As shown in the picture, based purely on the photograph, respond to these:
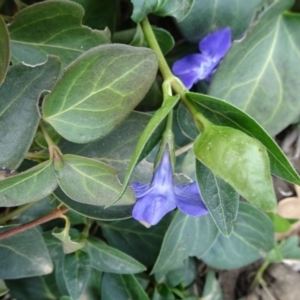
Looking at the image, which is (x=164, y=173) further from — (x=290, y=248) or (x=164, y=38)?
(x=290, y=248)

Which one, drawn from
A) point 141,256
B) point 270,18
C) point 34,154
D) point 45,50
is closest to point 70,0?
point 45,50

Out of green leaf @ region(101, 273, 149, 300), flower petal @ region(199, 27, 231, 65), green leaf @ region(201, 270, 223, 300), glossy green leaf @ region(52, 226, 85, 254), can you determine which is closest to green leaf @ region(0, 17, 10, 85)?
glossy green leaf @ region(52, 226, 85, 254)

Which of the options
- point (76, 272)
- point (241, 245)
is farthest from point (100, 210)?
point (241, 245)

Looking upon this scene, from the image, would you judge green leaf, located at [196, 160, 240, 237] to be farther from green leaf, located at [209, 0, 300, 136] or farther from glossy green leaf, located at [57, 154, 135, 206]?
green leaf, located at [209, 0, 300, 136]

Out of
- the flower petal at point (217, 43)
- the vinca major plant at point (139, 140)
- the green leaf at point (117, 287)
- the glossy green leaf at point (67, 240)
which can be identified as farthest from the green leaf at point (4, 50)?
the green leaf at point (117, 287)

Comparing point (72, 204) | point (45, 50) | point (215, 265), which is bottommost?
point (215, 265)

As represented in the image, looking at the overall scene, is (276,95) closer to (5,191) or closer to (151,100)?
(151,100)
